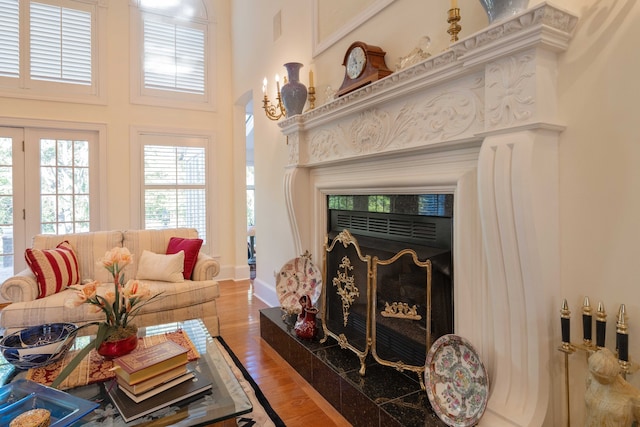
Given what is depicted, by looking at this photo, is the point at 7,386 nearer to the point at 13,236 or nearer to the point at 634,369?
the point at 634,369

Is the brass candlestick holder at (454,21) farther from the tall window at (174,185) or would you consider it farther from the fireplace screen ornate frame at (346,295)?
the tall window at (174,185)

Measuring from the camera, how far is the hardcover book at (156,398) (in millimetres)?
1309

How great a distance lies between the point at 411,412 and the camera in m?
1.54

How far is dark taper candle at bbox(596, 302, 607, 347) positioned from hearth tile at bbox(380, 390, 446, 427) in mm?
663

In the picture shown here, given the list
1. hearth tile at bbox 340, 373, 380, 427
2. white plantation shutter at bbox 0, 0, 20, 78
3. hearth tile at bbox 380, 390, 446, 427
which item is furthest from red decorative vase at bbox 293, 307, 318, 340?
white plantation shutter at bbox 0, 0, 20, 78

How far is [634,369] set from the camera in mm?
1099

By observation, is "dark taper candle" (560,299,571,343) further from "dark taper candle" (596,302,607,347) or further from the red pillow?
the red pillow

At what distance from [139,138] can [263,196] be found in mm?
2082

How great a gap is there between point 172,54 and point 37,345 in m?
4.49

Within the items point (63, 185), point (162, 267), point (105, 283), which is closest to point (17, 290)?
point (105, 283)

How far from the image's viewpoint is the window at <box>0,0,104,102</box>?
4.20m

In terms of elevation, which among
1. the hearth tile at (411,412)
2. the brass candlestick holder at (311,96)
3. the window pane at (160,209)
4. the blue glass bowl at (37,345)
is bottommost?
the hearth tile at (411,412)

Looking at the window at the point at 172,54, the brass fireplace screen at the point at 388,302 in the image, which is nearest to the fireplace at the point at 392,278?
the brass fireplace screen at the point at 388,302

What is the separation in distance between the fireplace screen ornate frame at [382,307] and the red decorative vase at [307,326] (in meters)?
0.07
